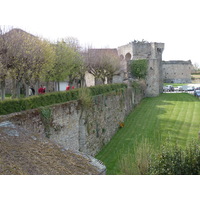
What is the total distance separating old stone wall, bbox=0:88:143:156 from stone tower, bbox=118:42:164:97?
42.0 ft

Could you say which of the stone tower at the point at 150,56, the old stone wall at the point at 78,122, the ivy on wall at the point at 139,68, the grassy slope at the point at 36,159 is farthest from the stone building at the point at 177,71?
the grassy slope at the point at 36,159

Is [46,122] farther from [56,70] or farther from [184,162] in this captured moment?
[56,70]

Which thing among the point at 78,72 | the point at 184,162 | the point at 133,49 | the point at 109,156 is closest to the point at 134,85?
the point at 78,72

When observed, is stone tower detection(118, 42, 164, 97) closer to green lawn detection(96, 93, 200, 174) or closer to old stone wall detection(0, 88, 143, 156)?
green lawn detection(96, 93, 200, 174)

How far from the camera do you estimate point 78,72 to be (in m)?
25.3

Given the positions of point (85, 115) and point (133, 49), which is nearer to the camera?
point (85, 115)

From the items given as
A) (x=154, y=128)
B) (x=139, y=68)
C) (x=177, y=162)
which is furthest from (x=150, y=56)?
(x=177, y=162)

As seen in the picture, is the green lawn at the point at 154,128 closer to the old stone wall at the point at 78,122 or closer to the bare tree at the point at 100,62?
the old stone wall at the point at 78,122

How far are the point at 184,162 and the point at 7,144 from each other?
440cm

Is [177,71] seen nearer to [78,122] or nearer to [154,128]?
[154,128]

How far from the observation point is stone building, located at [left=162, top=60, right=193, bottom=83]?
56969 mm

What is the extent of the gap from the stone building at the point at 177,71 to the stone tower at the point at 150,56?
17.2 metres

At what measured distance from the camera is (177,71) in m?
57.1
